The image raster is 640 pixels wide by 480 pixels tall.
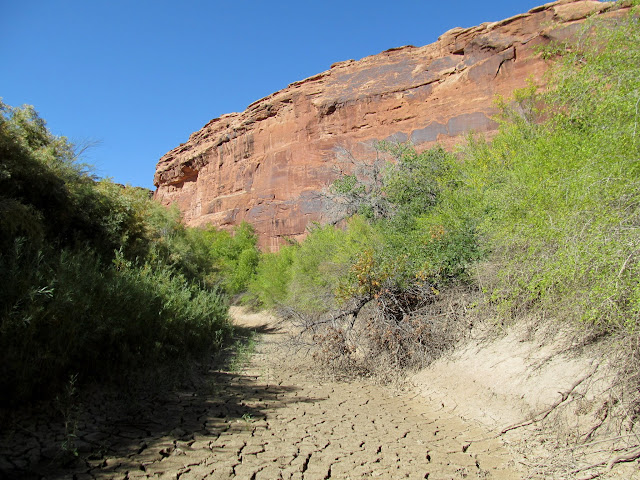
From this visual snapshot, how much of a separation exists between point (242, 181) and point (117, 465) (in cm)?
3544

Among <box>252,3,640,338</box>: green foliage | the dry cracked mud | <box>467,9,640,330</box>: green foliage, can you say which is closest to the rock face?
<box>252,3,640,338</box>: green foliage

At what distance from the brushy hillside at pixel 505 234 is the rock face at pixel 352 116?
43.8 ft

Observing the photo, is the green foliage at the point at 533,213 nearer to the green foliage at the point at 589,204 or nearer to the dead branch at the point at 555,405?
the green foliage at the point at 589,204

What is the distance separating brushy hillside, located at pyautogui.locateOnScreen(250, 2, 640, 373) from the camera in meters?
4.04

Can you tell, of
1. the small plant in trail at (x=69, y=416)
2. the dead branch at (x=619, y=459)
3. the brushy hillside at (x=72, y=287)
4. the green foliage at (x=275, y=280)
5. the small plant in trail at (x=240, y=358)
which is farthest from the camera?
the green foliage at (x=275, y=280)

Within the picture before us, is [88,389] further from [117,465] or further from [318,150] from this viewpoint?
[318,150]

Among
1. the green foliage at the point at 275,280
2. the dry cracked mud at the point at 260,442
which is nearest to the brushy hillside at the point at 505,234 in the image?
the dry cracked mud at the point at 260,442

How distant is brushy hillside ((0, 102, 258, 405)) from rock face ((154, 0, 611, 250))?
58.3 feet

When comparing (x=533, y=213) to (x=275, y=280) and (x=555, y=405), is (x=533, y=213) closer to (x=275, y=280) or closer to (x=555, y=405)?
(x=555, y=405)

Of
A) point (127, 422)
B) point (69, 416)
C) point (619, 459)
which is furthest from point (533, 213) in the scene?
point (69, 416)

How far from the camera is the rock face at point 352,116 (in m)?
26.5

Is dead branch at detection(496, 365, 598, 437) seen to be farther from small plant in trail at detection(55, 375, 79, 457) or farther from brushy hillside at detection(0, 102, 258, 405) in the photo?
brushy hillside at detection(0, 102, 258, 405)

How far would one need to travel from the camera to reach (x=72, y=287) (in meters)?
5.13

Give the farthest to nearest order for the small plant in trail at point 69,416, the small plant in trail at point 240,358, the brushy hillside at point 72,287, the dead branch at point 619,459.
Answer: the small plant in trail at point 240,358 → the brushy hillside at point 72,287 → the small plant in trail at point 69,416 → the dead branch at point 619,459
